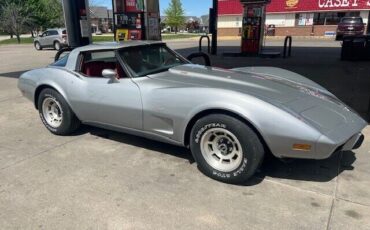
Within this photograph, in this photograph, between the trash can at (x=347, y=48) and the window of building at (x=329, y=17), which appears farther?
the window of building at (x=329, y=17)

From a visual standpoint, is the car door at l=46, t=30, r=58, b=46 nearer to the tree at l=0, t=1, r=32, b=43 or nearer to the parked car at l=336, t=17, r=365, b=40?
the tree at l=0, t=1, r=32, b=43

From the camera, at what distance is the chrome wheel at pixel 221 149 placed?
326 centimetres

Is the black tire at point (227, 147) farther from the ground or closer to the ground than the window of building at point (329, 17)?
closer to the ground

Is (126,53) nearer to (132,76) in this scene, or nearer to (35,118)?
(132,76)

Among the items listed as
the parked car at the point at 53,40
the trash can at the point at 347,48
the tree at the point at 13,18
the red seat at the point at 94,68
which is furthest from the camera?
the tree at the point at 13,18

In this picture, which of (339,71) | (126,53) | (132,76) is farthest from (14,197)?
(339,71)

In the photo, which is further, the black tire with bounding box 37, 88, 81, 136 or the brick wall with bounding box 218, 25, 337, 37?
the brick wall with bounding box 218, 25, 337, 37

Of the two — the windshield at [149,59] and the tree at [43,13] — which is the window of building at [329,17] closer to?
the tree at [43,13]

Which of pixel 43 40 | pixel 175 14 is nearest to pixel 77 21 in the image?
pixel 43 40

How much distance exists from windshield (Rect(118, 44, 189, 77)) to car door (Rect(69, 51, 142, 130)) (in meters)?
0.14

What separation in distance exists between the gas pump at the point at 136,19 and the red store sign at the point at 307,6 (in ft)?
90.3

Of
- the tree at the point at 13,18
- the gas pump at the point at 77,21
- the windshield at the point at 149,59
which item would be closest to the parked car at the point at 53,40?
the gas pump at the point at 77,21

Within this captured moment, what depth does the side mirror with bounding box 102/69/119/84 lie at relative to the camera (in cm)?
386

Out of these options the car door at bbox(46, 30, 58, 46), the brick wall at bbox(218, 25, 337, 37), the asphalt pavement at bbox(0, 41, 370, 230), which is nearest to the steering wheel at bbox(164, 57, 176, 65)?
the asphalt pavement at bbox(0, 41, 370, 230)
